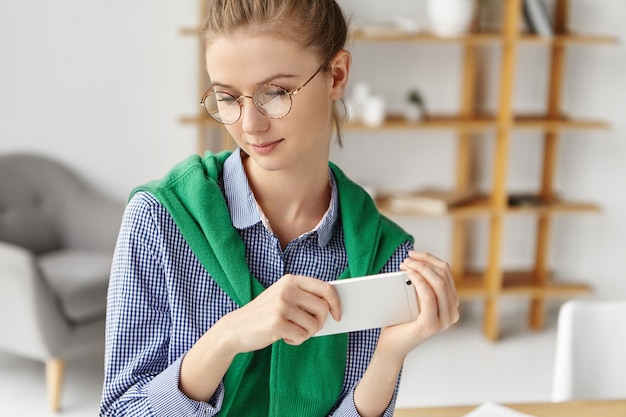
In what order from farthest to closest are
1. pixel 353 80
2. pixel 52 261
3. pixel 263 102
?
pixel 353 80 < pixel 52 261 < pixel 263 102

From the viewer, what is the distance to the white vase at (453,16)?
3625mm

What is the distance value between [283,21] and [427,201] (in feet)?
8.95

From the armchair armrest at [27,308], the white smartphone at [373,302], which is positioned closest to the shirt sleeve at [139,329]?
the white smartphone at [373,302]

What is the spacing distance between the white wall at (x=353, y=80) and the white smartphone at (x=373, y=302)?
289 centimetres

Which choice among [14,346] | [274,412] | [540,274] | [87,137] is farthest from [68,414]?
[540,274]

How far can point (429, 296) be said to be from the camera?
1075mm

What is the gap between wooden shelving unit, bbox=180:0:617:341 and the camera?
3.70m

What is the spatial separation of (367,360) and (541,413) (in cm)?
38

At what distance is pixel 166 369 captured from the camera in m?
1.15

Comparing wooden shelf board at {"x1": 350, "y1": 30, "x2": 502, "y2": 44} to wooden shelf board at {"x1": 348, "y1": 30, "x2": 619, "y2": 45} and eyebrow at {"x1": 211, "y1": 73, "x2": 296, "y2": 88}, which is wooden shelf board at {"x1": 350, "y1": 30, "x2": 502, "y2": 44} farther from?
eyebrow at {"x1": 211, "y1": 73, "x2": 296, "y2": 88}

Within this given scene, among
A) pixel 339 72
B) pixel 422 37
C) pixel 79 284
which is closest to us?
pixel 339 72

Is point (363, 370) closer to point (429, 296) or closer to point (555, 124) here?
point (429, 296)

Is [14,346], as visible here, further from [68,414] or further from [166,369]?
[166,369]

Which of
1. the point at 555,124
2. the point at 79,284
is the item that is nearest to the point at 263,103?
the point at 79,284
